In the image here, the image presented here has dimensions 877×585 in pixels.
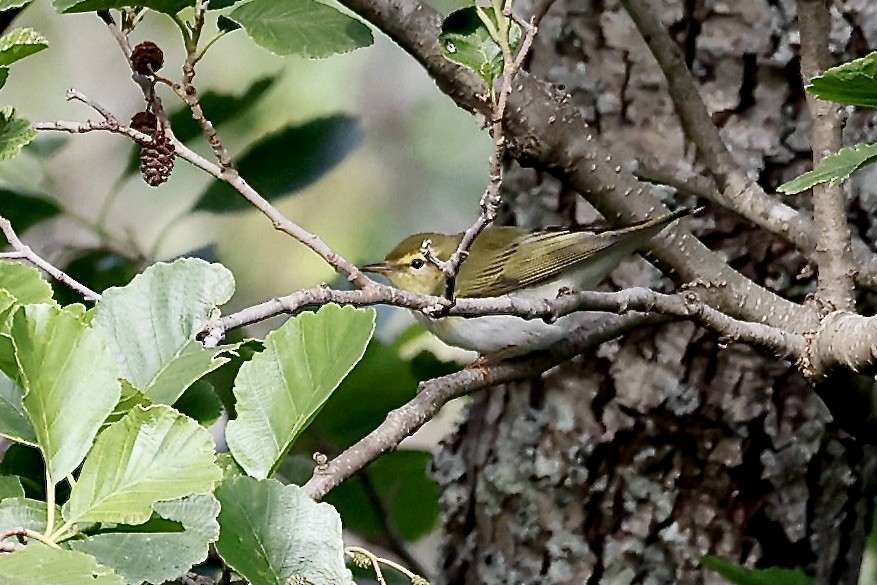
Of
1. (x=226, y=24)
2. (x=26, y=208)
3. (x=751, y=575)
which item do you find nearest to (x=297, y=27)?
(x=226, y=24)

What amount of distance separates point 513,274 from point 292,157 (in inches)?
16.1

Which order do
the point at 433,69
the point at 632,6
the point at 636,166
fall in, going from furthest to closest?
1. the point at 636,166
2. the point at 632,6
3. the point at 433,69

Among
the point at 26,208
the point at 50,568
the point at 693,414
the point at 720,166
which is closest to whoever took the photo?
the point at 50,568

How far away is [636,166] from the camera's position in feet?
4.04

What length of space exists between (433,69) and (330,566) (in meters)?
0.57

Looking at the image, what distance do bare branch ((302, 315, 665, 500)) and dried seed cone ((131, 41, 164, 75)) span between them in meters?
0.29

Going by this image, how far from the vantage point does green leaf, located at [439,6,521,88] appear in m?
0.61

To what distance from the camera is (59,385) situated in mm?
385

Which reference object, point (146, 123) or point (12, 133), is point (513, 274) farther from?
point (12, 133)

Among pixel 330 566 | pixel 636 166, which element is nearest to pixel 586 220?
pixel 636 166

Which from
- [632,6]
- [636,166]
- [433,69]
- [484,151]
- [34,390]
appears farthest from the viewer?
[484,151]

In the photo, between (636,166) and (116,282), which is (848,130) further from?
(116,282)

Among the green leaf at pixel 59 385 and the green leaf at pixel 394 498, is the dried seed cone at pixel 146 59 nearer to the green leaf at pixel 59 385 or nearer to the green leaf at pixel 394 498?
the green leaf at pixel 59 385

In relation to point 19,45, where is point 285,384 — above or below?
below
